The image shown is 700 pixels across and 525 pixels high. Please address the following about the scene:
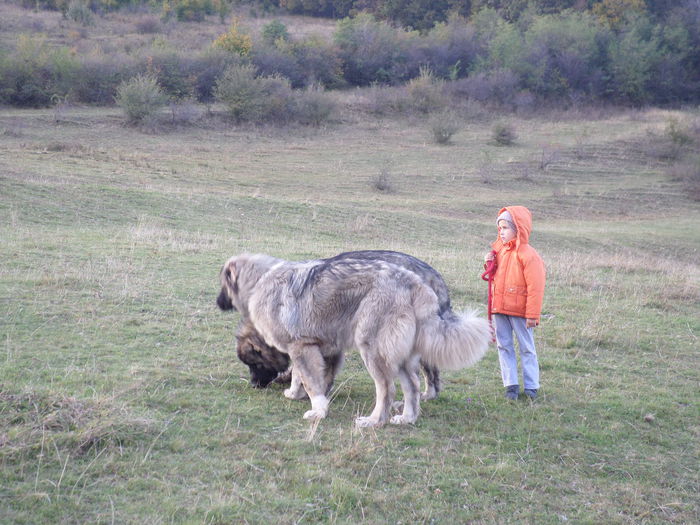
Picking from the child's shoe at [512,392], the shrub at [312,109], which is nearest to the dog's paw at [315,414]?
the child's shoe at [512,392]

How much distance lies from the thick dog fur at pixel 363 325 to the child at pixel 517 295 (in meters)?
1.08

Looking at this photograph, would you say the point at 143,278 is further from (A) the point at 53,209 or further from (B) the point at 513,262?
(A) the point at 53,209

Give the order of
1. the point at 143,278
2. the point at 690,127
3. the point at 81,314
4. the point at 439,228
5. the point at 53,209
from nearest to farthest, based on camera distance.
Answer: the point at 81,314 → the point at 143,278 → the point at 53,209 → the point at 439,228 → the point at 690,127

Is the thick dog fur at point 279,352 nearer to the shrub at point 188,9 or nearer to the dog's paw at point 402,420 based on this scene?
the dog's paw at point 402,420

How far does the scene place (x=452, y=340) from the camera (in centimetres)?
597

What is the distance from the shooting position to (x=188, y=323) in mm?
8734

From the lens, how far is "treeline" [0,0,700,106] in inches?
2042

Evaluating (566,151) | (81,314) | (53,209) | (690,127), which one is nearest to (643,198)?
(566,151)

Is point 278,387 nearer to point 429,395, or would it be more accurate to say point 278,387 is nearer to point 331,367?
point 331,367

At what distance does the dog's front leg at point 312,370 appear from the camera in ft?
20.8

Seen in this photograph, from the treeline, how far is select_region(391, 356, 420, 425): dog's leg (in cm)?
4355

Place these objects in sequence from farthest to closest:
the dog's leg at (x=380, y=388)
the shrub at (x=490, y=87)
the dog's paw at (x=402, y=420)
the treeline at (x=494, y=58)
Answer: the shrub at (x=490, y=87), the treeline at (x=494, y=58), the dog's paw at (x=402, y=420), the dog's leg at (x=380, y=388)

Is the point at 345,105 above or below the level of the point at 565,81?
below

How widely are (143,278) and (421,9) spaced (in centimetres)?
7945
